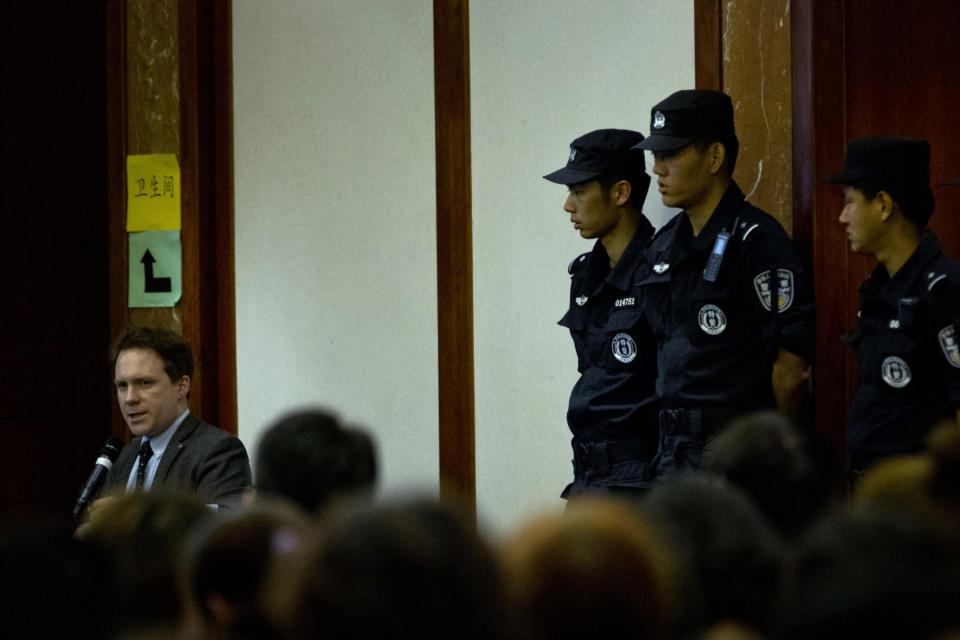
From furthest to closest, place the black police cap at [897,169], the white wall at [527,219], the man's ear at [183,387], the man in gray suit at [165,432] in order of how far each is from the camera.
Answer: the white wall at [527,219] → the man's ear at [183,387] → the man in gray suit at [165,432] → the black police cap at [897,169]

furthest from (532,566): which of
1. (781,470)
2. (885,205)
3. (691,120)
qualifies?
(691,120)

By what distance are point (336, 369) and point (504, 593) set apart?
3.11m

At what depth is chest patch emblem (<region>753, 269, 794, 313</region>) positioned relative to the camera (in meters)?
2.91

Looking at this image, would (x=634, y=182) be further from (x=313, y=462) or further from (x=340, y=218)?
(x=313, y=462)

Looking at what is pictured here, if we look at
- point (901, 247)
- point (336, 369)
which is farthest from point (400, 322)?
point (901, 247)

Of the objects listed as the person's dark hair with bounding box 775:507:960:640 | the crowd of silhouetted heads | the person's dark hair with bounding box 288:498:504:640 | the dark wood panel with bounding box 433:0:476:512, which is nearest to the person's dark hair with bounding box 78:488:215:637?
the crowd of silhouetted heads

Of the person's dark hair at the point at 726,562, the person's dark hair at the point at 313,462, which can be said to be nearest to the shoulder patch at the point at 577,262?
the person's dark hair at the point at 313,462

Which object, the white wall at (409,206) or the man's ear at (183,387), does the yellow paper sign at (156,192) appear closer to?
the white wall at (409,206)

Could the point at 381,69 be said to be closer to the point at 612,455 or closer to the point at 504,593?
the point at 612,455

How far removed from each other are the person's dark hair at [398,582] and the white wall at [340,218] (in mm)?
2910

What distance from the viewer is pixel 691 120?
305 centimetres

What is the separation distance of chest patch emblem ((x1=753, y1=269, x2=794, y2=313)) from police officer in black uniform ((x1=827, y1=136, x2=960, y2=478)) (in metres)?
0.16

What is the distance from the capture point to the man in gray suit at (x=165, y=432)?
3188 millimetres

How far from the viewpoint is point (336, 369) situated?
158 inches
